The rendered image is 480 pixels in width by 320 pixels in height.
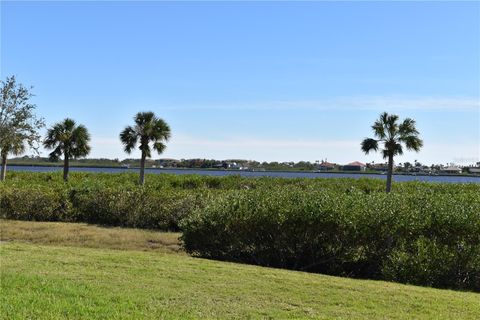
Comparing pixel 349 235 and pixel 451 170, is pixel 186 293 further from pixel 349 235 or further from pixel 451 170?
pixel 451 170

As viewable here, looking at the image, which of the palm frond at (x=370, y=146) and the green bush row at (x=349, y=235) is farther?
the palm frond at (x=370, y=146)

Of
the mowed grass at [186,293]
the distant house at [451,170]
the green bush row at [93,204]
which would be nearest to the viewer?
the mowed grass at [186,293]

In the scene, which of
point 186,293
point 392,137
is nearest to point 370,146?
point 392,137

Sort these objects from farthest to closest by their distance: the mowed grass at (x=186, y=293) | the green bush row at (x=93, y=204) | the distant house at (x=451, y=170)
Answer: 1. the distant house at (x=451, y=170)
2. the green bush row at (x=93, y=204)
3. the mowed grass at (x=186, y=293)

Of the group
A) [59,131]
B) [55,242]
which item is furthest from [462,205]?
[59,131]

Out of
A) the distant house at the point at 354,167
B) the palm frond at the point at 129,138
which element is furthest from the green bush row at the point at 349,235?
the distant house at the point at 354,167

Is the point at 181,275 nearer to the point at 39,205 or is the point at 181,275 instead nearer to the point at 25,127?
the point at 25,127

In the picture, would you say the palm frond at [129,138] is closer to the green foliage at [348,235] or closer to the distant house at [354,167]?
the green foliage at [348,235]

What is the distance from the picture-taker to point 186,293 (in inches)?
267

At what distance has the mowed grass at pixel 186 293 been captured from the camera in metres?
5.95

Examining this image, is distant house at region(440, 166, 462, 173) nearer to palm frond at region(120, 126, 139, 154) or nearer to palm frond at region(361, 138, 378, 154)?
palm frond at region(361, 138, 378, 154)

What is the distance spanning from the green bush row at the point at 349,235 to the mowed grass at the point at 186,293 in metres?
1.90

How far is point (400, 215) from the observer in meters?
10.4

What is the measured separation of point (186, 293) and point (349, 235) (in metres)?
4.82
